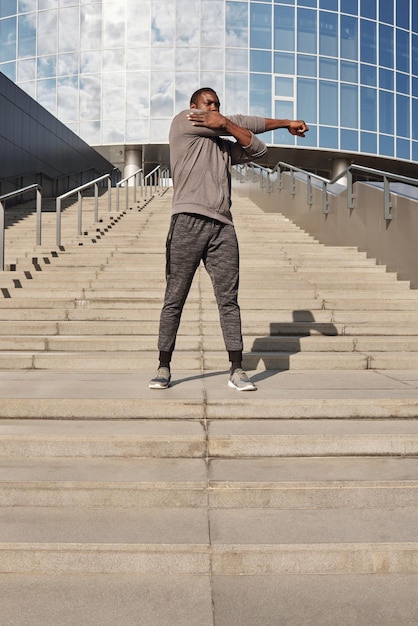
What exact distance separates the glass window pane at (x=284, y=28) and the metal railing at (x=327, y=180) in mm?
14122

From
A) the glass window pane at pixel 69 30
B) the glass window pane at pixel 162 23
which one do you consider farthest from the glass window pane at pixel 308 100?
the glass window pane at pixel 69 30

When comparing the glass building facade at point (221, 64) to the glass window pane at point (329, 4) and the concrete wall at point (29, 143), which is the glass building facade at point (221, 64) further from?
the concrete wall at point (29, 143)

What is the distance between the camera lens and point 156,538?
234cm

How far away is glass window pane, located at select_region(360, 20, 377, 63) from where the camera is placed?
111ft

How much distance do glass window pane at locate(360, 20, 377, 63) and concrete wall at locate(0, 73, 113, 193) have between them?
54.1 feet

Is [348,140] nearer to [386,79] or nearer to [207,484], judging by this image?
[386,79]

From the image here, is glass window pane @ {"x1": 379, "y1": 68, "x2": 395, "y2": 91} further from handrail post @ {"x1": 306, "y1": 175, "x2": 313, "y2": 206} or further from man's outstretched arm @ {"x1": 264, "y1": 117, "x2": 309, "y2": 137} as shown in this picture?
man's outstretched arm @ {"x1": 264, "y1": 117, "x2": 309, "y2": 137}

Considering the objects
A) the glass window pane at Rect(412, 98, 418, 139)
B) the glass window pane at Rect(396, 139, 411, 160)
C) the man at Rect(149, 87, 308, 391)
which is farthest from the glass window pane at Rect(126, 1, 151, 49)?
the man at Rect(149, 87, 308, 391)

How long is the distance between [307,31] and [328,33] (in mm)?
1131

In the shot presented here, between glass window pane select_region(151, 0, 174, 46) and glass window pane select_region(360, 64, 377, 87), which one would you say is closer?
glass window pane select_region(151, 0, 174, 46)

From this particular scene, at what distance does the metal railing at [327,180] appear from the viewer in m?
8.16

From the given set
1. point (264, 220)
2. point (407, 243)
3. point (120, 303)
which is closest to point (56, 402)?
point (120, 303)

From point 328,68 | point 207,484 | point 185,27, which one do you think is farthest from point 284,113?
point 207,484

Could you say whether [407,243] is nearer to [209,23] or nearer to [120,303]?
[120,303]
